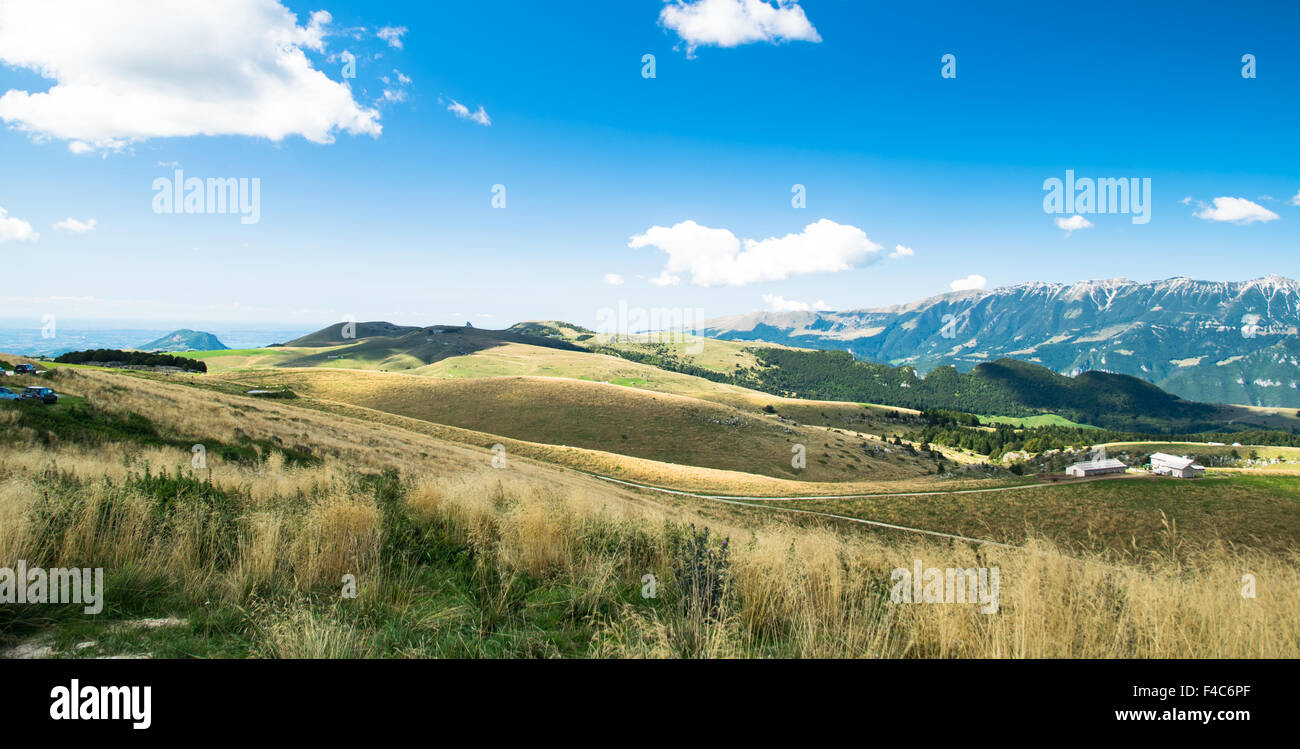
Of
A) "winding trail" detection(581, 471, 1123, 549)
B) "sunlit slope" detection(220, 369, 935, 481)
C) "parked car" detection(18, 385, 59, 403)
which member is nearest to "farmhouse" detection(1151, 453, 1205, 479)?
"winding trail" detection(581, 471, 1123, 549)

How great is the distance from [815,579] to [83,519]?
8.92 meters

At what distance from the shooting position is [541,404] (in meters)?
85.2

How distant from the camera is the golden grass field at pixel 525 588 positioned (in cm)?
452

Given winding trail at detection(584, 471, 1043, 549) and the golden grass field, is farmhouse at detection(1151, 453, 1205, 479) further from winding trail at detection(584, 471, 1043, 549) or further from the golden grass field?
the golden grass field

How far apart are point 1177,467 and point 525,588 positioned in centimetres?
7864

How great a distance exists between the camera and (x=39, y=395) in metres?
17.4

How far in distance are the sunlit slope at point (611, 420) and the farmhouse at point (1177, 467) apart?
31518mm

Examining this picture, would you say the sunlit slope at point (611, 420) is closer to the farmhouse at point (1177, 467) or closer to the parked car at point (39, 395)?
the farmhouse at point (1177, 467)

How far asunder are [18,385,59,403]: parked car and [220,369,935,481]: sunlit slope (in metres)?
55.6
